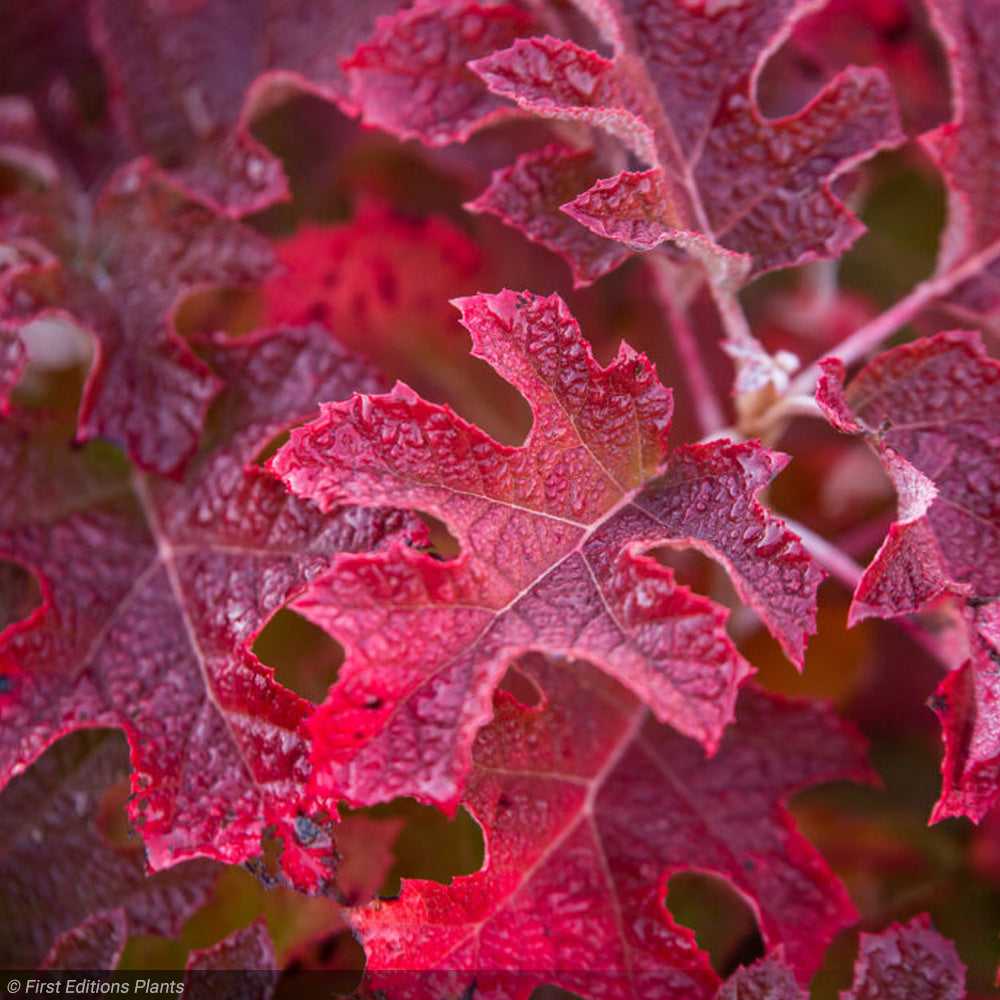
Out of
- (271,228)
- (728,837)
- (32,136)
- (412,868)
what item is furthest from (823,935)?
(32,136)

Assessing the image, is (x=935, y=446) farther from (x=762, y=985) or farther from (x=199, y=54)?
(x=199, y=54)

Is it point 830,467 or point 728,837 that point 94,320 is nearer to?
point 728,837

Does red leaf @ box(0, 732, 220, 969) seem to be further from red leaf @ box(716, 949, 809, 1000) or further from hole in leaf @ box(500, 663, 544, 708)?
red leaf @ box(716, 949, 809, 1000)

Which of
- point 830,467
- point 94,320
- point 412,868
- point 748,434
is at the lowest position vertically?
point 830,467

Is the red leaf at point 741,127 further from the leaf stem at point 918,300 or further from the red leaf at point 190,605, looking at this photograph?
the red leaf at point 190,605

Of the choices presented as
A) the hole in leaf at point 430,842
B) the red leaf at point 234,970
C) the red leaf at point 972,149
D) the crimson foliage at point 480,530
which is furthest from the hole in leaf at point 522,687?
the red leaf at point 972,149

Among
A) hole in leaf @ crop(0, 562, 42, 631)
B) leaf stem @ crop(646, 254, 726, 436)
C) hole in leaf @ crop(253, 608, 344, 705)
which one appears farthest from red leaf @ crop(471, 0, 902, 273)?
hole in leaf @ crop(0, 562, 42, 631)
